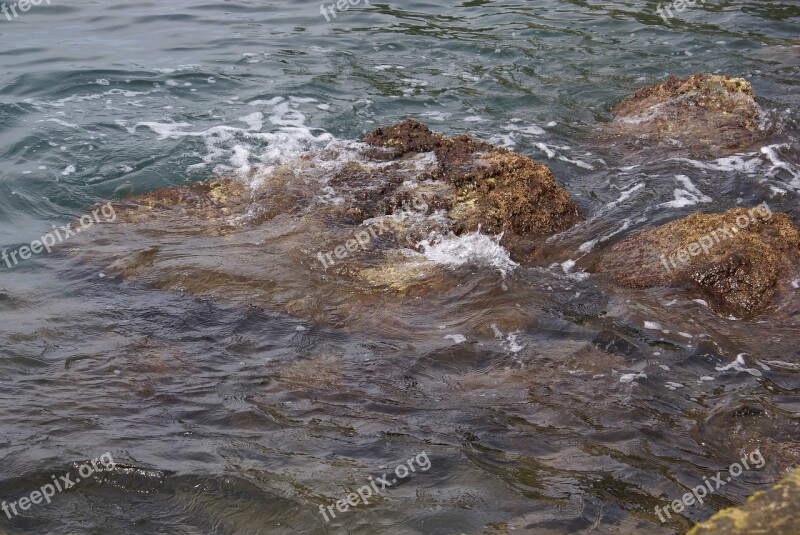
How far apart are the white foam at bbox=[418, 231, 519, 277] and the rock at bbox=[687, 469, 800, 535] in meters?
3.31

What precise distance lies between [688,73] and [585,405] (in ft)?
24.2

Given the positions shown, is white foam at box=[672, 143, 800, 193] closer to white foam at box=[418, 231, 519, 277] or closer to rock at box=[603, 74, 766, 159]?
rock at box=[603, 74, 766, 159]

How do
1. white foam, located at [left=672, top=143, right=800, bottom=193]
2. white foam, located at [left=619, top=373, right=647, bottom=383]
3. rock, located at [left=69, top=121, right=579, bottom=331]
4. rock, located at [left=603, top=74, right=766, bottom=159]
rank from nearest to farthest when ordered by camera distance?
white foam, located at [left=619, top=373, right=647, bottom=383] → rock, located at [left=69, top=121, right=579, bottom=331] → white foam, located at [left=672, top=143, right=800, bottom=193] → rock, located at [left=603, top=74, right=766, bottom=159]

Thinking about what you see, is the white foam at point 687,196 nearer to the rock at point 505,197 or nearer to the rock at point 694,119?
the rock at point 694,119

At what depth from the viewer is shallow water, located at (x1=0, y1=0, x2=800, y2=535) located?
377 centimetres

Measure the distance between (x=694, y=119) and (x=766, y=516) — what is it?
6.55 m

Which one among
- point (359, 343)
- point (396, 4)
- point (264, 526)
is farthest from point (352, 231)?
point (396, 4)

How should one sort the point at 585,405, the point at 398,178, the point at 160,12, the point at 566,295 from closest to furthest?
the point at 585,405 < the point at 566,295 < the point at 398,178 < the point at 160,12

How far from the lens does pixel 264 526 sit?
364 cm

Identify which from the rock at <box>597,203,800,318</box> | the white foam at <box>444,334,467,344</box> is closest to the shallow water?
the white foam at <box>444,334,467,344</box>

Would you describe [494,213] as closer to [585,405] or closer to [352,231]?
[352,231]

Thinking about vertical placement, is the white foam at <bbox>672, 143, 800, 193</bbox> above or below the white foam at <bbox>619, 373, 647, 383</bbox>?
above

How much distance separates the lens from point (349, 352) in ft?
16.1

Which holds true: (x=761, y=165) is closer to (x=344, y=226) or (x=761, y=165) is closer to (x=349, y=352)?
(x=344, y=226)
